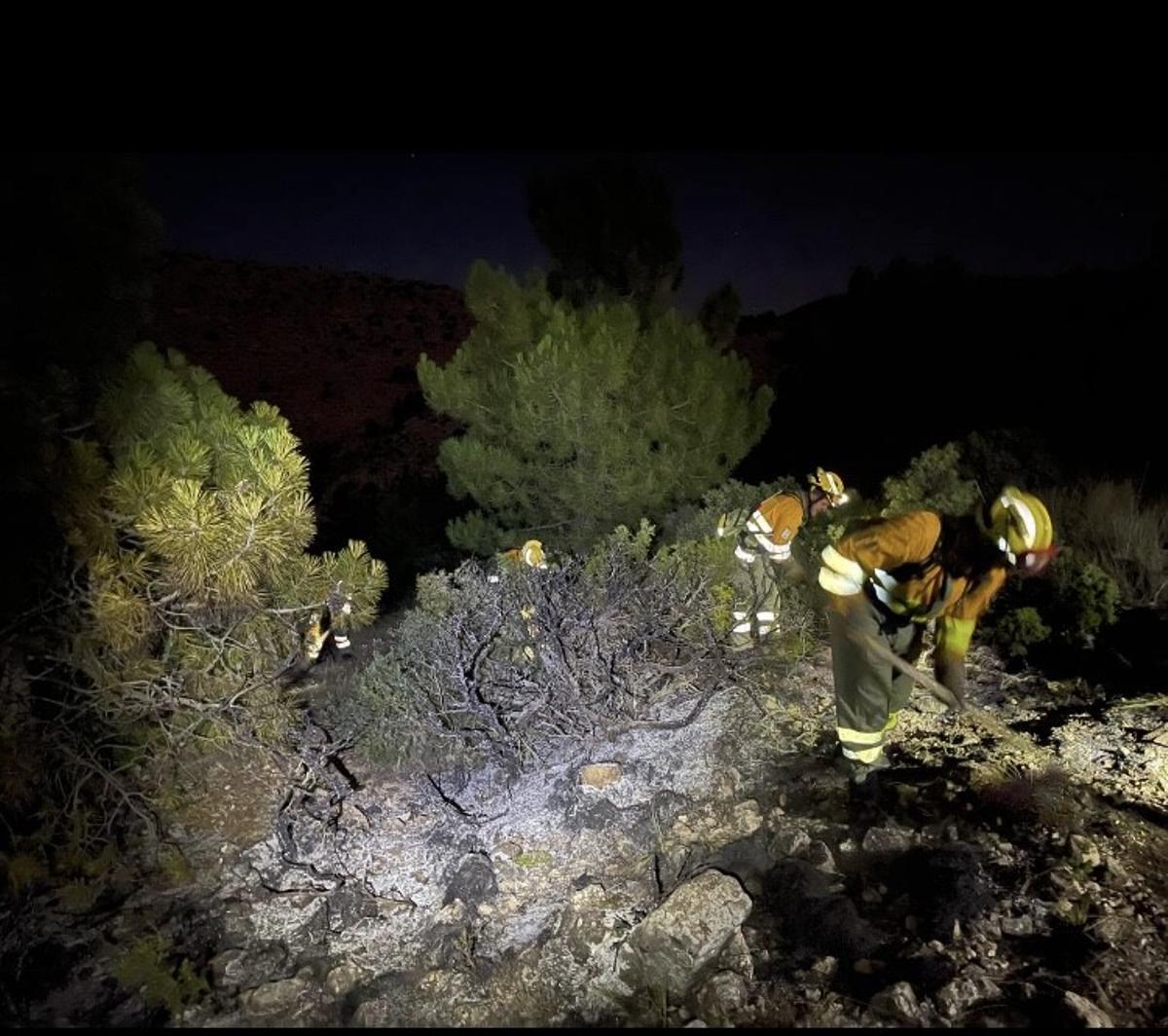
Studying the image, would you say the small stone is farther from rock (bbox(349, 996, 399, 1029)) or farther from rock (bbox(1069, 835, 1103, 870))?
rock (bbox(1069, 835, 1103, 870))

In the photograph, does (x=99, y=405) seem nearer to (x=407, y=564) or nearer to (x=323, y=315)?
(x=407, y=564)

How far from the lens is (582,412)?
7.88m

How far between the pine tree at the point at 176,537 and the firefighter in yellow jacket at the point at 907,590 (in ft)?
9.45

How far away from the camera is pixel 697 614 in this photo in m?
5.30

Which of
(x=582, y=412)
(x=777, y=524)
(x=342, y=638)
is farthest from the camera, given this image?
(x=582, y=412)

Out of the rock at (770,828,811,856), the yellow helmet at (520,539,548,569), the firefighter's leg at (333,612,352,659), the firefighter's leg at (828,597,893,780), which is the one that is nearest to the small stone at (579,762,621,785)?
the rock at (770,828,811,856)

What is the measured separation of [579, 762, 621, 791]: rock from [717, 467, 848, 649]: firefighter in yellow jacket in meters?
1.53

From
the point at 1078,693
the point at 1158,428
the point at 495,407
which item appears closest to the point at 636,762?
the point at 1078,693

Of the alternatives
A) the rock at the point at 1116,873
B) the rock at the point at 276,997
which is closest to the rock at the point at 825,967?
the rock at the point at 1116,873

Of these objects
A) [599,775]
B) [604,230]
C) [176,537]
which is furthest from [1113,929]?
[604,230]

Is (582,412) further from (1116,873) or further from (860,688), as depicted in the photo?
(1116,873)

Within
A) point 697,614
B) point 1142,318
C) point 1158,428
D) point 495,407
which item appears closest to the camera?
point 697,614

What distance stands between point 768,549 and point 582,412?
3353 millimetres

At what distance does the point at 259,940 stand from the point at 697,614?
3361 mm
